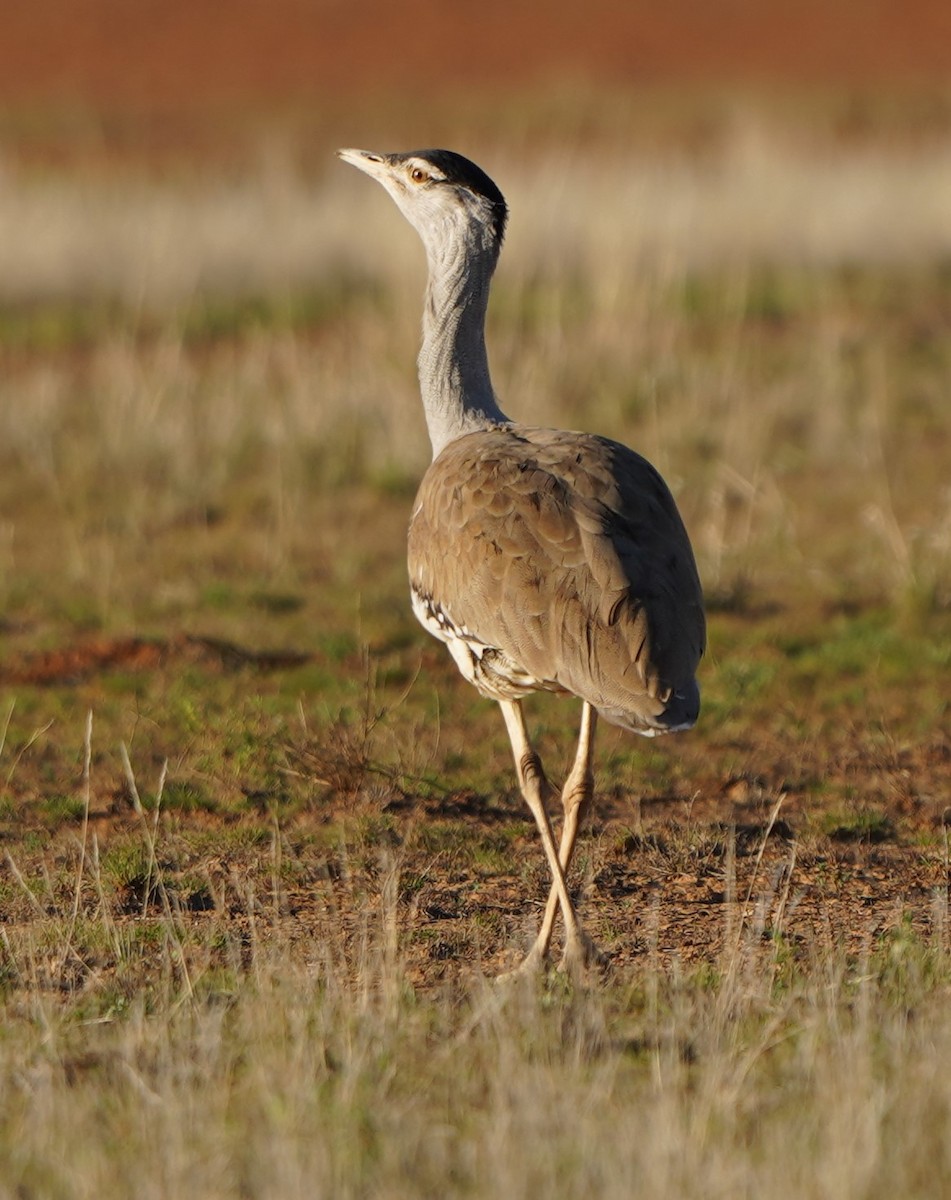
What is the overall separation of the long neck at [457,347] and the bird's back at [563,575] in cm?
33

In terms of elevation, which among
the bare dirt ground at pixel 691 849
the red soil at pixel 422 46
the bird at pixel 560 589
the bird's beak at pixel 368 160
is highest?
the red soil at pixel 422 46

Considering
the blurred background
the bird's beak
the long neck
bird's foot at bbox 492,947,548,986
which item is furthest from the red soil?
bird's foot at bbox 492,947,548,986

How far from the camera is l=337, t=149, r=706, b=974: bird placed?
3.62 metres

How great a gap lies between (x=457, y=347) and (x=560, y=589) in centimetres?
114

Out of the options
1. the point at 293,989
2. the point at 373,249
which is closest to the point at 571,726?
the point at 293,989

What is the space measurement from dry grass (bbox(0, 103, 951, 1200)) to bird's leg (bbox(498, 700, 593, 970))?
0.12 metres

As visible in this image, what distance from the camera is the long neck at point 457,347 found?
15.2 ft

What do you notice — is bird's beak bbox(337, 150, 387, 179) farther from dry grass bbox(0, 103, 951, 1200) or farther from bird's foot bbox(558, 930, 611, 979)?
bird's foot bbox(558, 930, 611, 979)

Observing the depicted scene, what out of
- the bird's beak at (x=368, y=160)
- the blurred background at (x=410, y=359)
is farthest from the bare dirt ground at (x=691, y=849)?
the bird's beak at (x=368, y=160)

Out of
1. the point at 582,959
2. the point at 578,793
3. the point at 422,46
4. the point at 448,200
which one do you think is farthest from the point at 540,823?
the point at 422,46

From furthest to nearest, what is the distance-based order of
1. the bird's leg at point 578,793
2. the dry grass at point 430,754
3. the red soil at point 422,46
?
1. the red soil at point 422,46
2. the bird's leg at point 578,793
3. the dry grass at point 430,754

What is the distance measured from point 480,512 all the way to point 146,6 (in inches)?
1539

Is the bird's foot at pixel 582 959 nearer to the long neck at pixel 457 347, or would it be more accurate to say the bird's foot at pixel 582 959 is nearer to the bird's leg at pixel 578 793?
the bird's leg at pixel 578 793

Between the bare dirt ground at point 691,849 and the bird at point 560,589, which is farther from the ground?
the bird at point 560,589
